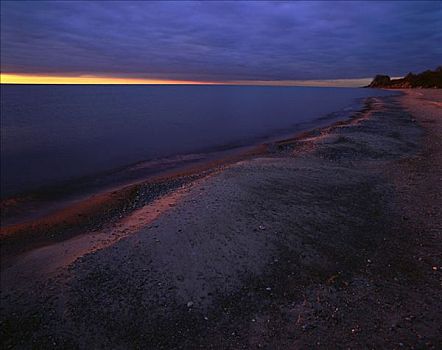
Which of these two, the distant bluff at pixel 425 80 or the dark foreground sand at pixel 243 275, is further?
the distant bluff at pixel 425 80

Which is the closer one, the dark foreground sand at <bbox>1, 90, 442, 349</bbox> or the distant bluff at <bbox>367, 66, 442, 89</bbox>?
the dark foreground sand at <bbox>1, 90, 442, 349</bbox>

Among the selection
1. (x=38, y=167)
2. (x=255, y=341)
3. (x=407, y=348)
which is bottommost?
(x=38, y=167)

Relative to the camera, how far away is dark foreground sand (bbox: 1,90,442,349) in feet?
17.4

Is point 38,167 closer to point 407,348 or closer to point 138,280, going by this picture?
point 138,280

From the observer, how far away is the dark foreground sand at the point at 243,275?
529 cm

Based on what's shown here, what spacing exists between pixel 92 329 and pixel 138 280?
1.27m

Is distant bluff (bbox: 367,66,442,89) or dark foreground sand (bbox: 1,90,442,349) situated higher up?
distant bluff (bbox: 367,66,442,89)

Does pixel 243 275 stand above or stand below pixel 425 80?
below

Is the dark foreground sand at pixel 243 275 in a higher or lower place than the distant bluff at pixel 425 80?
lower

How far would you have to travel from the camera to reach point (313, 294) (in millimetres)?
5980

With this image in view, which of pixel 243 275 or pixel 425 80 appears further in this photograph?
pixel 425 80

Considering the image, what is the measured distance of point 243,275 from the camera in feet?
21.7

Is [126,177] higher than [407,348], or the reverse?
[407,348]

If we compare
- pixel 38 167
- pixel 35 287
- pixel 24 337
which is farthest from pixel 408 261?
pixel 38 167
